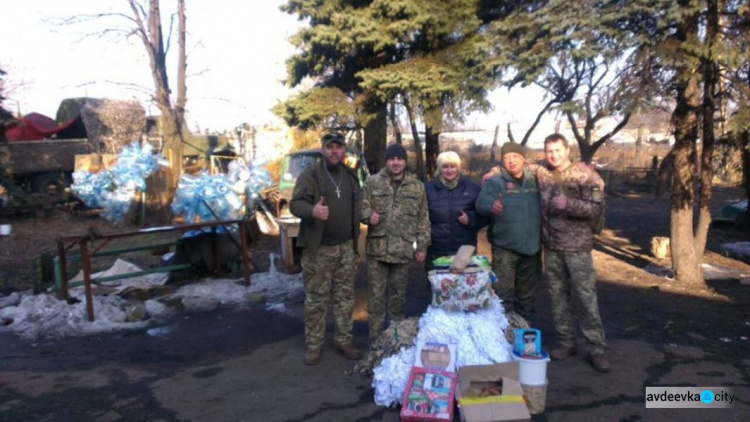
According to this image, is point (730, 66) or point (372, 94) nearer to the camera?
point (730, 66)

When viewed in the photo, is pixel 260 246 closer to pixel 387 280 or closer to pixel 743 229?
pixel 387 280

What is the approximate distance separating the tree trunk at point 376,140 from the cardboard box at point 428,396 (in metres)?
9.99

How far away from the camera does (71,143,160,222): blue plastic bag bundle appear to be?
1420 centimetres

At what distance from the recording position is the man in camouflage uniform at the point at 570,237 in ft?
15.4

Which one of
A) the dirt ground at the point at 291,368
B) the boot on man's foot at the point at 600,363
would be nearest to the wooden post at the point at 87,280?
the dirt ground at the point at 291,368

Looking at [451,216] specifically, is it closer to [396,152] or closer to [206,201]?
[396,152]

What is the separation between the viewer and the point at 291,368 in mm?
5062

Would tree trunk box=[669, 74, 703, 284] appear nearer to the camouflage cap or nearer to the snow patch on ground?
the snow patch on ground

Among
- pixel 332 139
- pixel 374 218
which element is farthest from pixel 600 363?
pixel 332 139

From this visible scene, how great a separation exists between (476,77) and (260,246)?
17.4 ft

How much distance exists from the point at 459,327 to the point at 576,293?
1124mm

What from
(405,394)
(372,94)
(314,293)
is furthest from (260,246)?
(405,394)

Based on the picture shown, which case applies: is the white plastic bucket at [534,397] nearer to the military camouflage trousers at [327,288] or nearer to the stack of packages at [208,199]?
the military camouflage trousers at [327,288]

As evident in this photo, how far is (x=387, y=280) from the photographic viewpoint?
5.20 m
